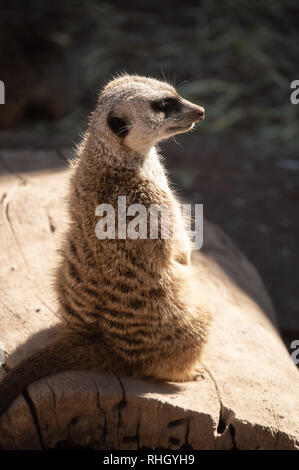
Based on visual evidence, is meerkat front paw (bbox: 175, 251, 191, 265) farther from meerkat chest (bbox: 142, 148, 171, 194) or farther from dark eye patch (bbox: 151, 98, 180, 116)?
dark eye patch (bbox: 151, 98, 180, 116)

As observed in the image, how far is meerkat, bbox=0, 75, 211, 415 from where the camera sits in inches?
68.2

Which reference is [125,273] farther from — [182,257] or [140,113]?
[140,113]

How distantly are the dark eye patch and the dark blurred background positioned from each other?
1819 millimetres

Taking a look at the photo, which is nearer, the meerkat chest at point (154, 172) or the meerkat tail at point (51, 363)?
the meerkat tail at point (51, 363)

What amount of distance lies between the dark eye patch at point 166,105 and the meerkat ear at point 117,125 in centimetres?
12

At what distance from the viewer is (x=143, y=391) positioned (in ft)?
5.66

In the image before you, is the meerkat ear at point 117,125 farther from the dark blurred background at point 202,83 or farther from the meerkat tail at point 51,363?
the dark blurred background at point 202,83

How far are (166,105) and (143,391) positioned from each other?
86 cm

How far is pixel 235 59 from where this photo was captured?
5.88 metres

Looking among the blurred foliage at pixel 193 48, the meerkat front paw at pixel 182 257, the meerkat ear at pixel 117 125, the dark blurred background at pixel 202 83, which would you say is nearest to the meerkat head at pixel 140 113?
the meerkat ear at pixel 117 125

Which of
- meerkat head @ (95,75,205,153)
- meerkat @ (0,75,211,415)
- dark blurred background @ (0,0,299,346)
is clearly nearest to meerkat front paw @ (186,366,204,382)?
meerkat @ (0,75,211,415)

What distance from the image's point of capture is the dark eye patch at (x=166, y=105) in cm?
187

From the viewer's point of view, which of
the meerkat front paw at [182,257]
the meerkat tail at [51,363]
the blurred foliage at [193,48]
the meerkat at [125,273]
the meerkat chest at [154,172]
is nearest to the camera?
the meerkat tail at [51,363]
